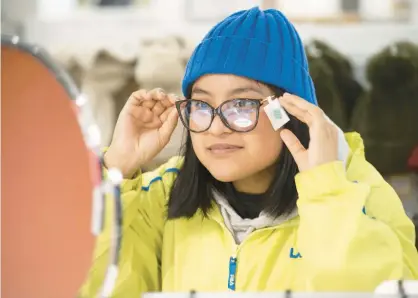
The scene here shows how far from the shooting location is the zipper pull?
0.79 m

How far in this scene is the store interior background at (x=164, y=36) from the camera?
1.49 meters

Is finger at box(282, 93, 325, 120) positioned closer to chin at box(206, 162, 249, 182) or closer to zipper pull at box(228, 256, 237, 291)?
chin at box(206, 162, 249, 182)

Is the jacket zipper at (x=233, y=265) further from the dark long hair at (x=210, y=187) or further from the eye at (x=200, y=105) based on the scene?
the eye at (x=200, y=105)

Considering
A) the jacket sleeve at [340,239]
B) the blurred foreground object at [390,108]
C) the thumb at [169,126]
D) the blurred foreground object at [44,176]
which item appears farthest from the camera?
the blurred foreground object at [390,108]

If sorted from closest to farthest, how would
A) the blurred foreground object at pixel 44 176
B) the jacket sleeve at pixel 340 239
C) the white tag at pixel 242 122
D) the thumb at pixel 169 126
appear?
the blurred foreground object at pixel 44 176 < the jacket sleeve at pixel 340 239 < the white tag at pixel 242 122 < the thumb at pixel 169 126

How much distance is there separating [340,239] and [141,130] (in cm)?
34

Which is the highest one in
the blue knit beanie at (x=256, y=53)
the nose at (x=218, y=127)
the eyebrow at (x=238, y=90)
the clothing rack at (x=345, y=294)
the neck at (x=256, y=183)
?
the blue knit beanie at (x=256, y=53)

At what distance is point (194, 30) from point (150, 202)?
94 centimetres

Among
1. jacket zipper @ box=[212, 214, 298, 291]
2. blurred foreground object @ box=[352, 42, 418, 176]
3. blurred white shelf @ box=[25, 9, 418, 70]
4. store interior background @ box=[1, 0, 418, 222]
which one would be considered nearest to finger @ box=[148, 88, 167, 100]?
jacket zipper @ box=[212, 214, 298, 291]

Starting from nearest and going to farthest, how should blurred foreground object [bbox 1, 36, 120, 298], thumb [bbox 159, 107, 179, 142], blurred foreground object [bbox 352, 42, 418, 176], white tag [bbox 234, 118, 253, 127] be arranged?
blurred foreground object [bbox 1, 36, 120, 298] → white tag [bbox 234, 118, 253, 127] → thumb [bbox 159, 107, 179, 142] → blurred foreground object [bbox 352, 42, 418, 176]

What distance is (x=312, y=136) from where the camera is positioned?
717mm

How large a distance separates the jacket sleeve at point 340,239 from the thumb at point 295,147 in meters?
0.04

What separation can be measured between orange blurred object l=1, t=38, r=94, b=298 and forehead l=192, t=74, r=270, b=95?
0.29m

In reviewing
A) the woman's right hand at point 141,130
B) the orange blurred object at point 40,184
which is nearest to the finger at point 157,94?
the woman's right hand at point 141,130
